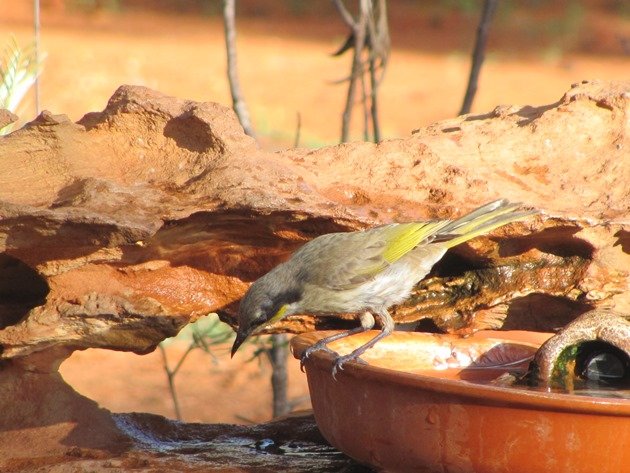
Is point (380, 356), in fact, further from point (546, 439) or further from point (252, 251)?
point (546, 439)

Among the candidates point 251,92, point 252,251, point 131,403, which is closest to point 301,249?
point 252,251

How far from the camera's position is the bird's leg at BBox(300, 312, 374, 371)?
144 inches

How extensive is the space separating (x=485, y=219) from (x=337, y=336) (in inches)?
27.4

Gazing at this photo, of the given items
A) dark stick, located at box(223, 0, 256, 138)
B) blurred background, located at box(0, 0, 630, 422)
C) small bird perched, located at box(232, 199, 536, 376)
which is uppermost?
blurred background, located at box(0, 0, 630, 422)

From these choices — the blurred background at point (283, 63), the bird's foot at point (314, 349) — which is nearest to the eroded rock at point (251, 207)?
the bird's foot at point (314, 349)

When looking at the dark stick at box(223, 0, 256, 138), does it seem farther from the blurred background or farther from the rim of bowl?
the blurred background

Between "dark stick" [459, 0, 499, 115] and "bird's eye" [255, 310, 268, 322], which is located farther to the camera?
"dark stick" [459, 0, 499, 115]

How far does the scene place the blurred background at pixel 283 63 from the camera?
8.62 m

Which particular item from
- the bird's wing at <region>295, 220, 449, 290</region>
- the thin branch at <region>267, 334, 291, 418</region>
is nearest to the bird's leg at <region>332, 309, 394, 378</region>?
the bird's wing at <region>295, 220, 449, 290</region>

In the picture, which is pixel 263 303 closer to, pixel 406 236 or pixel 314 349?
pixel 314 349

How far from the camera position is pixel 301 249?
13.0 ft

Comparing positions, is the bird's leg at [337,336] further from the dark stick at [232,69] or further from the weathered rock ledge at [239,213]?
the dark stick at [232,69]

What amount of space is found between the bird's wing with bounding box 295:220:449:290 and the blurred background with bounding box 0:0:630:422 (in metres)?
4.00

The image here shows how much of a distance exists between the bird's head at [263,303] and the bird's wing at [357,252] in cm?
10
